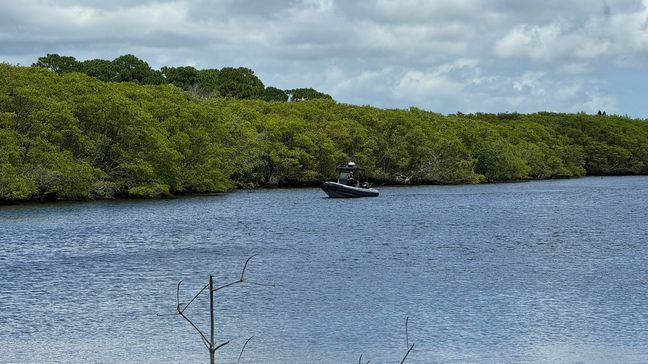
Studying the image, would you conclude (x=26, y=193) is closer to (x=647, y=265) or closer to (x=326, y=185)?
(x=326, y=185)

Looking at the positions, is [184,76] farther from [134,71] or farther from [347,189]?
[347,189]

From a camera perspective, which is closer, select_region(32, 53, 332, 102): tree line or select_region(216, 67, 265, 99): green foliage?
select_region(32, 53, 332, 102): tree line

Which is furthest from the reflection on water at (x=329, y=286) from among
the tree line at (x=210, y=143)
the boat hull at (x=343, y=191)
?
the boat hull at (x=343, y=191)

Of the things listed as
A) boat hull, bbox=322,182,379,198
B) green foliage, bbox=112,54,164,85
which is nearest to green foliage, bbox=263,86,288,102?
green foliage, bbox=112,54,164,85

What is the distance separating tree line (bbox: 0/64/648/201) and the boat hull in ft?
42.1

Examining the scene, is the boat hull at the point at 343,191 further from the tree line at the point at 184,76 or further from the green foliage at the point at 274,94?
the green foliage at the point at 274,94

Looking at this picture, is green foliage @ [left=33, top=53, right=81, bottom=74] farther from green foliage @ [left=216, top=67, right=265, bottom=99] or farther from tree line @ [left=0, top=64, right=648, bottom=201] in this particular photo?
green foliage @ [left=216, top=67, right=265, bottom=99]

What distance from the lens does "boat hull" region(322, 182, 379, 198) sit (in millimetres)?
92938

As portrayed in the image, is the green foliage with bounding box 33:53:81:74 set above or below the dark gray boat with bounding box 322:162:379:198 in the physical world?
above

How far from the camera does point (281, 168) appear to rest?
118562mm

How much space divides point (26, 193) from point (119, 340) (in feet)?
175

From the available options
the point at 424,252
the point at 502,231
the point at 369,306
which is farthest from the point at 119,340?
the point at 502,231

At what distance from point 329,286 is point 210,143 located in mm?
63959

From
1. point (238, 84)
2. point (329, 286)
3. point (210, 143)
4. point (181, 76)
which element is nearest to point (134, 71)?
point (181, 76)
